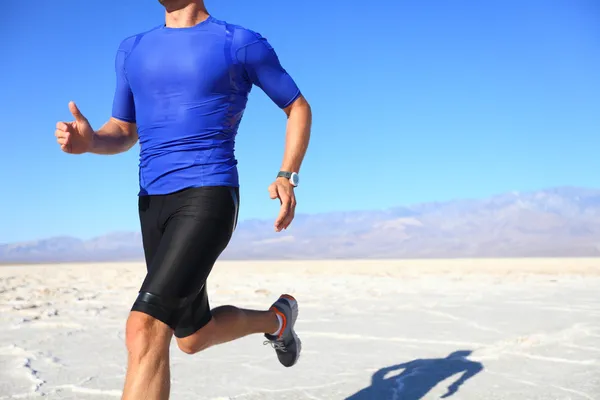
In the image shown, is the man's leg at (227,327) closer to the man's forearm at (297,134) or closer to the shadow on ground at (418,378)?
the shadow on ground at (418,378)

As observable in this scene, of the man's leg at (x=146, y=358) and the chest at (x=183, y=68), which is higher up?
the chest at (x=183, y=68)

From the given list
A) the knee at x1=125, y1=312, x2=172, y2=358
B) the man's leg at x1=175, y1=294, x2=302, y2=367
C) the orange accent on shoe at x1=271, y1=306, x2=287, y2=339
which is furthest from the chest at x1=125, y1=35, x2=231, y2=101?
the orange accent on shoe at x1=271, y1=306, x2=287, y2=339

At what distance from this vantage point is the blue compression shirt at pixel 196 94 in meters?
2.21

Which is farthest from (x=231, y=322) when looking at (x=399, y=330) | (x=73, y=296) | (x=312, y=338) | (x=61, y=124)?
(x=73, y=296)

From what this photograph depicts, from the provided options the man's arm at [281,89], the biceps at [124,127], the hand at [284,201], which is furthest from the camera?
the biceps at [124,127]

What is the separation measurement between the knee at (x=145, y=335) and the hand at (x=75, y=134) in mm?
731

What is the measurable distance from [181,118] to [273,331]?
1313 mm

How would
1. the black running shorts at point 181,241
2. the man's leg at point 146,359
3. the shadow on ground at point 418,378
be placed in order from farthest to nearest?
the shadow on ground at point 418,378, the black running shorts at point 181,241, the man's leg at point 146,359

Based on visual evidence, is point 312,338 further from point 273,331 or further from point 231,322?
point 231,322

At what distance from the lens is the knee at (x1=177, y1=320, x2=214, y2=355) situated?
8.17ft

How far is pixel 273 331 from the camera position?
121 inches

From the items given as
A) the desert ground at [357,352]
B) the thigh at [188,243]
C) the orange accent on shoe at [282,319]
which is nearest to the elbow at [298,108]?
the thigh at [188,243]

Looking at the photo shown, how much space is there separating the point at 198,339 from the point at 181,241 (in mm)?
635

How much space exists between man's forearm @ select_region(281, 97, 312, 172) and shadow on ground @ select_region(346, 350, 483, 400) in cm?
138
